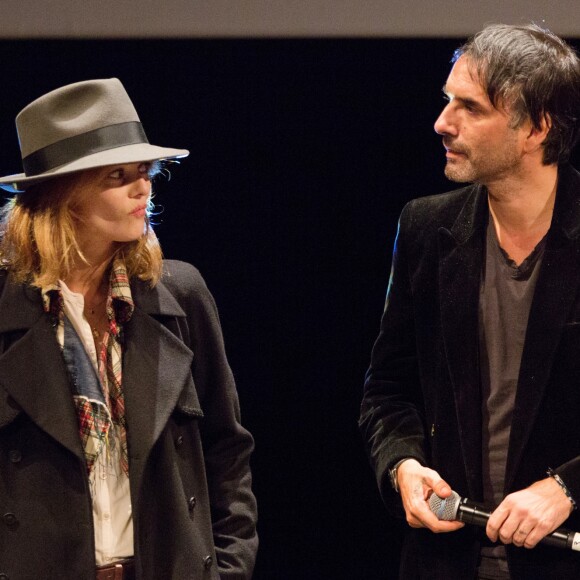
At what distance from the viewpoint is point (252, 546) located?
209cm

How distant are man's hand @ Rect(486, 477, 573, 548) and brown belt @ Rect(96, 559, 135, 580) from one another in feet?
2.23

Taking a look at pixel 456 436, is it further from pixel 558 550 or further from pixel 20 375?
pixel 20 375

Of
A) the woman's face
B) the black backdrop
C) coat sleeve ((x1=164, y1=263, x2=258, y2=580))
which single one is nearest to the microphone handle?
coat sleeve ((x1=164, y1=263, x2=258, y2=580))

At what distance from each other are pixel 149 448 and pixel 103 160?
0.54 metres

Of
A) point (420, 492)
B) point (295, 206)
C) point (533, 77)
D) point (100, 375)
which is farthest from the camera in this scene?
point (295, 206)

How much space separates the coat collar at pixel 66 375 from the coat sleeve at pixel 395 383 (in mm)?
439

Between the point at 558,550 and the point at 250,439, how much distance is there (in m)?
0.66

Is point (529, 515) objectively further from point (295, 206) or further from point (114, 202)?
point (295, 206)

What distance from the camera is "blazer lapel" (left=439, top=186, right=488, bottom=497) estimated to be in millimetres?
2057

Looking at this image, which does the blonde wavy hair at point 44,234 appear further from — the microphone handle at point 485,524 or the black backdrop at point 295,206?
the black backdrop at point 295,206

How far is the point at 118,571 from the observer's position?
187 cm

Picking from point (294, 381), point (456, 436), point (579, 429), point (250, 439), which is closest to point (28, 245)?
point (250, 439)

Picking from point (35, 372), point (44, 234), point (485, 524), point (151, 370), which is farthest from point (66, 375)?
point (485, 524)

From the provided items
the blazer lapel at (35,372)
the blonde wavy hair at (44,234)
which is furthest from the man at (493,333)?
the blazer lapel at (35,372)
